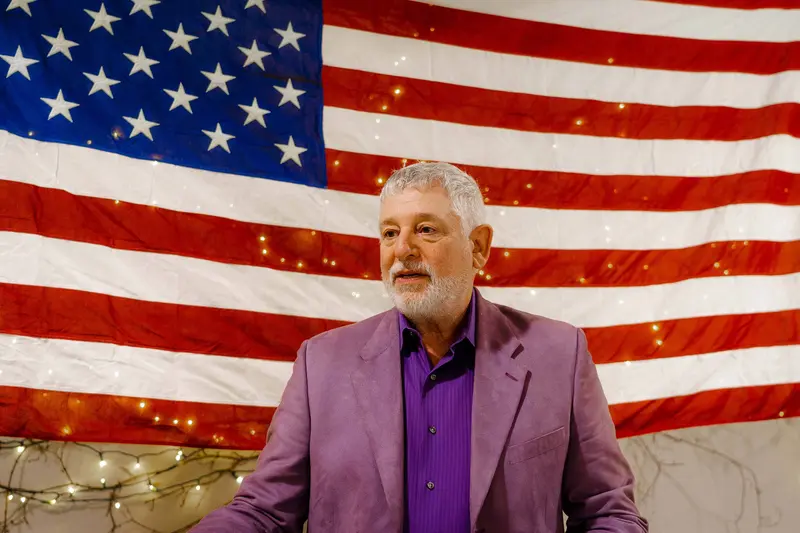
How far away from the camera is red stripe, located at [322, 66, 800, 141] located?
2395 mm

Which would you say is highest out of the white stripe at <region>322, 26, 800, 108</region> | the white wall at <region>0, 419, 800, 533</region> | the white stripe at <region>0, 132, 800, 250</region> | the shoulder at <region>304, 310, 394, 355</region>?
the white stripe at <region>322, 26, 800, 108</region>

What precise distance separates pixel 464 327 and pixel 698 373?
1.29 meters

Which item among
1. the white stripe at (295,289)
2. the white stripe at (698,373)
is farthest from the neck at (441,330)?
the white stripe at (698,373)

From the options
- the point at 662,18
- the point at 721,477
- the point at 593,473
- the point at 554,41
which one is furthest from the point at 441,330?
the point at 662,18

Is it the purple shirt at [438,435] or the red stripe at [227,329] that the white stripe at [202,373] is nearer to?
the red stripe at [227,329]

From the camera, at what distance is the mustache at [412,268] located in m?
1.66

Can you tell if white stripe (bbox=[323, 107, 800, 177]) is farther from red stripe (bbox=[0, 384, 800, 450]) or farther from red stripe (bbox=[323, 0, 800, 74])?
red stripe (bbox=[0, 384, 800, 450])

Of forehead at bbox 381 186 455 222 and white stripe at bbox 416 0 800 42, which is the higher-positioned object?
white stripe at bbox 416 0 800 42

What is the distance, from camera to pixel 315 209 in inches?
89.7

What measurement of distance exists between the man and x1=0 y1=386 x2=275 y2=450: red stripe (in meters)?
0.47

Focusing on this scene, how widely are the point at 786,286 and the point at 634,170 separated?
30.9 inches

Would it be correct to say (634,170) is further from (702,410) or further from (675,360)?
(702,410)

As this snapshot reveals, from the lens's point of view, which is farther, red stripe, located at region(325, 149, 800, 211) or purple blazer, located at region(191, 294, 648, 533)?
red stripe, located at region(325, 149, 800, 211)

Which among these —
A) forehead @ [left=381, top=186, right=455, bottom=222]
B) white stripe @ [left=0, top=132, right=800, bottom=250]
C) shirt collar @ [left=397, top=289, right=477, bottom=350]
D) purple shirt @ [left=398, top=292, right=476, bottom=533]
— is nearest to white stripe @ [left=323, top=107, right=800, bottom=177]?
white stripe @ [left=0, top=132, right=800, bottom=250]
